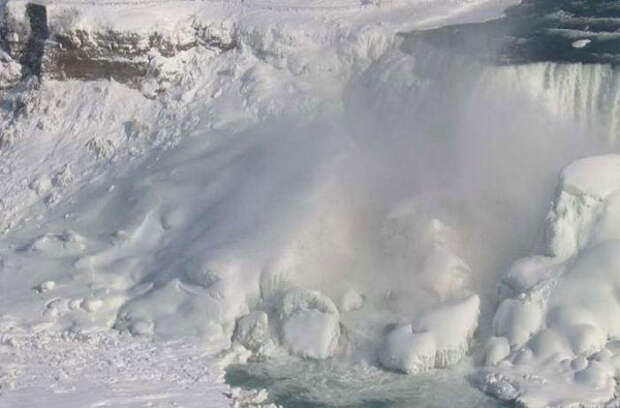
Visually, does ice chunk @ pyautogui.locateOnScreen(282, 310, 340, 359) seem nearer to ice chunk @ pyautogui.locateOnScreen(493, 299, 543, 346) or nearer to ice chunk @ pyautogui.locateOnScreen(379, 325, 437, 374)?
ice chunk @ pyautogui.locateOnScreen(379, 325, 437, 374)

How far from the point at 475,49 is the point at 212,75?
450 cm

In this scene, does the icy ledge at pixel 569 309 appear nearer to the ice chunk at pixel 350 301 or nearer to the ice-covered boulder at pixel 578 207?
the ice-covered boulder at pixel 578 207

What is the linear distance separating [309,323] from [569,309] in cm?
299

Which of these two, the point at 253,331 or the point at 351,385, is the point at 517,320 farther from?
the point at 253,331

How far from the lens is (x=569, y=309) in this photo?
45.8 ft

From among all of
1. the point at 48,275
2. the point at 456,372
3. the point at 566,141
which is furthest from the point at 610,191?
the point at 48,275

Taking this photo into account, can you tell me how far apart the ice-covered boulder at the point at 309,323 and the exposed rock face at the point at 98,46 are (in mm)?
6198

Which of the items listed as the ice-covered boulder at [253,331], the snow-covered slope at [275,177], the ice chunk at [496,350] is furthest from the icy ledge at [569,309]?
the ice-covered boulder at [253,331]

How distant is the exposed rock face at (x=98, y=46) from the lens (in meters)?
19.8

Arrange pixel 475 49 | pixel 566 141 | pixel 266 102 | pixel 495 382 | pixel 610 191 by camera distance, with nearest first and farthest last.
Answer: pixel 495 382
pixel 610 191
pixel 566 141
pixel 475 49
pixel 266 102

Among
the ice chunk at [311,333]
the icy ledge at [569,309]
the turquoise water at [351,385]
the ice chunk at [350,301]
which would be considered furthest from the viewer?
the ice chunk at [350,301]

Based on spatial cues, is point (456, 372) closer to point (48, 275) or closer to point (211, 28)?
point (48, 275)

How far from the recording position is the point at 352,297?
15.3 meters

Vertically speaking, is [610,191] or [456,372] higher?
[610,191]
